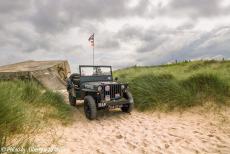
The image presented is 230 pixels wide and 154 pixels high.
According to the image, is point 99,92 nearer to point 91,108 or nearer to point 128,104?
point 91,108

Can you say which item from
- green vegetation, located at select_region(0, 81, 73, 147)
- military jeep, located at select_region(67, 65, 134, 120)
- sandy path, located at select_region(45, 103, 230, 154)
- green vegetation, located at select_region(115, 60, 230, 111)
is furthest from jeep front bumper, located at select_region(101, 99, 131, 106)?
green vegetation, located at select_region(0, 81, 73, 147)

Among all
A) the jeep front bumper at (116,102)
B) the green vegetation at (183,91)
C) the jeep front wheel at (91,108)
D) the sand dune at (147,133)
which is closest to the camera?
the sand dune at (147,133)

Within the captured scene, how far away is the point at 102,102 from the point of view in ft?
24.1

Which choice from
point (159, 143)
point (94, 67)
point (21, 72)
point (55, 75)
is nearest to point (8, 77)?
point (21, 72)

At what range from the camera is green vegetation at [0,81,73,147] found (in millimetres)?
4984

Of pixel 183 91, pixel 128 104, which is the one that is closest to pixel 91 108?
pixel 128 104

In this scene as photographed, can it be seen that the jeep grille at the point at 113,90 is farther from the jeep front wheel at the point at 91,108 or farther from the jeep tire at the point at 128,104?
the jeep front wheel at the point at 91,108

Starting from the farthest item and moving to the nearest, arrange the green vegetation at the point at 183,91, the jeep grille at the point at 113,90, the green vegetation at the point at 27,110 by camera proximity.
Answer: the green vegetation at the point at 183,91 < the jeep grille at the point at 113,90 < the green vegetation at the point at 27,110

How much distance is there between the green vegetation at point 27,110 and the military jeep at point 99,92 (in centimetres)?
70

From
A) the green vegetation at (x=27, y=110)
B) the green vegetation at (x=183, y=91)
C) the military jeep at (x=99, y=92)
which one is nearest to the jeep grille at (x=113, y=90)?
the military jeep at (x=99, y=92)

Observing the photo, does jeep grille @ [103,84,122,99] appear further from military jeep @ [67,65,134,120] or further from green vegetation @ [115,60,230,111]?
green vegetation @ [115,60,230,111]

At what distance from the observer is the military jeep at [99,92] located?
7375 mm

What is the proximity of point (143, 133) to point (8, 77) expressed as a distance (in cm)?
896

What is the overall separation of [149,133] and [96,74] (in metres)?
3.48
